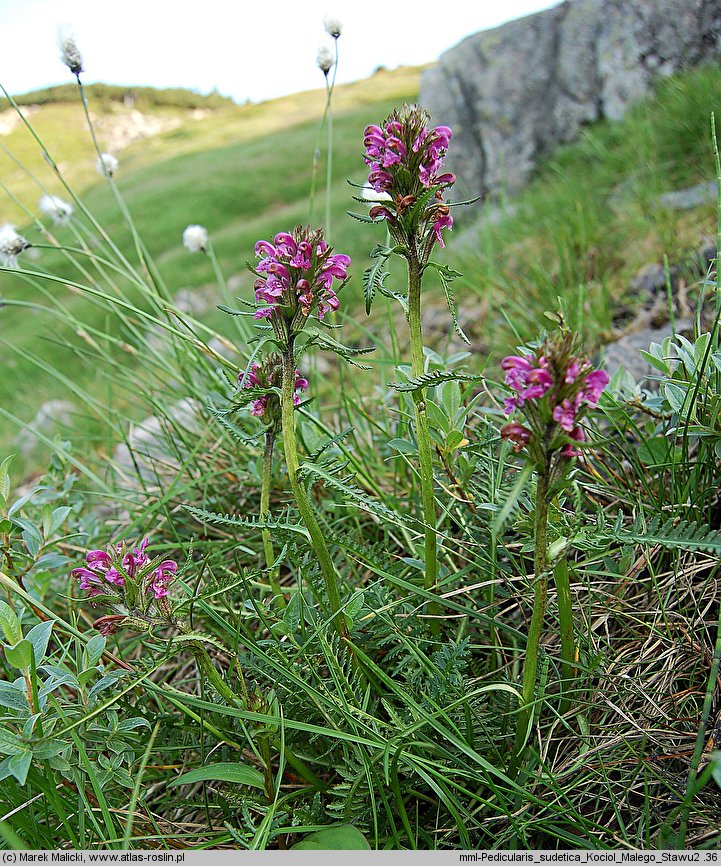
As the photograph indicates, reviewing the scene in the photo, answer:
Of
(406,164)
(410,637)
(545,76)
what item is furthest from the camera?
(545,76)

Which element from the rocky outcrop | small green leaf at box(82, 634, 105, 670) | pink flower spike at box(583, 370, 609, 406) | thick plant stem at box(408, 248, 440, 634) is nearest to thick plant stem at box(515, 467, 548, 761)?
pink flower spike at box(583, 370, 609, 406)

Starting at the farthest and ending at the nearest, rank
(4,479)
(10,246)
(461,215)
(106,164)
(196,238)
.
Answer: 1. (461,215)
2. (106,164)
3. (196,238)
4. (10,246)
5. (4,479)

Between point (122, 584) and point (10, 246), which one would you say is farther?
point (10, 246)

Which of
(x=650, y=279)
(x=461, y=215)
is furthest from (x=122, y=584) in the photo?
(x=461, y=215)

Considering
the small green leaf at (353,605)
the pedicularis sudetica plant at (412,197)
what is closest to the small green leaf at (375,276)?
the pedicularis sudetica plant at (412,197)

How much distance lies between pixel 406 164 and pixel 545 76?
6.78m

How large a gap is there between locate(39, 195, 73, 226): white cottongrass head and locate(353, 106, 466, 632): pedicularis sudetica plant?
162cm

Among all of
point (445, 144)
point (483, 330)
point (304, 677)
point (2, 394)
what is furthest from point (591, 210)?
point (2, 394)

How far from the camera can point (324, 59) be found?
1.99 metres

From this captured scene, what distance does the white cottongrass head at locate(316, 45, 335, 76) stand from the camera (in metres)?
Result: 1.97

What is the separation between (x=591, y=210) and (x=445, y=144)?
3.21 m

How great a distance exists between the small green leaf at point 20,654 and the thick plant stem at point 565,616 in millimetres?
883

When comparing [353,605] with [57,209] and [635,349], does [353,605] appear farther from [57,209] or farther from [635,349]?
[57,209]

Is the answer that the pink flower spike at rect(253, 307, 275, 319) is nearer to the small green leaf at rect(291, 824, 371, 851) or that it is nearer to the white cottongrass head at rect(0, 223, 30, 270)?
the small green leaf at rect(291, 824, 371, 851)
